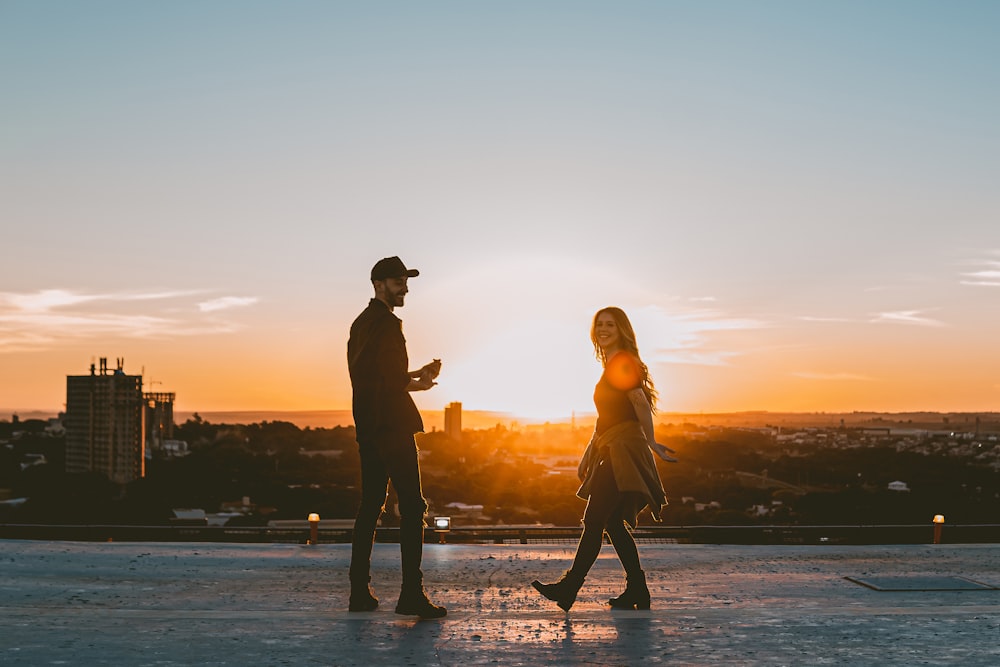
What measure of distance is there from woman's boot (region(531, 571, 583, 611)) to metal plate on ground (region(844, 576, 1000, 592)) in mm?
2561

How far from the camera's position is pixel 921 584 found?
7785 millimetres

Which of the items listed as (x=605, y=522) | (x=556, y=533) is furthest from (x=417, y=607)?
(x=556, y=533)

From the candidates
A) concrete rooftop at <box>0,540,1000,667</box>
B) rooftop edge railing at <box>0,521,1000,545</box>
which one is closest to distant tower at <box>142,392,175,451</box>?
rooftop edge railing at <box>0,521,1000,545</box>

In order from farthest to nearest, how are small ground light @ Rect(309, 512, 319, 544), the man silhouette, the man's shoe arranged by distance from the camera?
small ground light @ Rect(309, 512, 319, 544), the man silhouette, the man's shoe

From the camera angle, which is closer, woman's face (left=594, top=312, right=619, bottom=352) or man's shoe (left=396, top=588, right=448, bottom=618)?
man's shoe (left=396, top=588, right=448, bottom=618)

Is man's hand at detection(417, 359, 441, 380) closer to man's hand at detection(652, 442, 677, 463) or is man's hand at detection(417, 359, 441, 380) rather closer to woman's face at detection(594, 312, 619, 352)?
woman's face at detection(594, 312, 619, 352)

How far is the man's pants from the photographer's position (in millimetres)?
6121

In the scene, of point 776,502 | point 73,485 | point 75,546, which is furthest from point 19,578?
point 73,485

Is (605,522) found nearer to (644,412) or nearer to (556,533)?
(644,412)

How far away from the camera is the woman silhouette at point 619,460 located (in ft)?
21.2

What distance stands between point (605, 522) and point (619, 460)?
16.6 inches

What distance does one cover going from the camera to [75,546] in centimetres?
1025

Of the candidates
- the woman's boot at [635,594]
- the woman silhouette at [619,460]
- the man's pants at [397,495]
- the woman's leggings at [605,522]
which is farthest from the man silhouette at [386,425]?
the woman's boot at [635,594]

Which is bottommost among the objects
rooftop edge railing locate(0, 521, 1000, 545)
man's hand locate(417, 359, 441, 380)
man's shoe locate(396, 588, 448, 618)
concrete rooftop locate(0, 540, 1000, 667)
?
rooftop edge railing locate(0, 521, 1000, 545)
